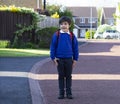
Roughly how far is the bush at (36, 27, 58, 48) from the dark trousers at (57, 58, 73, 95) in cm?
2169

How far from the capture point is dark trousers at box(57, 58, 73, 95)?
10570 mm

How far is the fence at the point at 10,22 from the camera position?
33438 mm

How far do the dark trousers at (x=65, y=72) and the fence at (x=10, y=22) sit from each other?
22981 millimetres

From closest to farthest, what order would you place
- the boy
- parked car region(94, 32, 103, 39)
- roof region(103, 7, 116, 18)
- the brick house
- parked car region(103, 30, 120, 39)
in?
1. the boy
2. the brick house
3. parked car region(103, 30, 120, 39)
4. parked car region(94, 32, 103, 39)
5. roof region(103, 7, 116, 18)

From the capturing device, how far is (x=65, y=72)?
35.1 feet

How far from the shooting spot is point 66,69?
419 inches

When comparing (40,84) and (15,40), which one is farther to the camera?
(15,40)

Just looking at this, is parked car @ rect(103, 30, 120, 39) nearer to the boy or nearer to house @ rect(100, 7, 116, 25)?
house @ rect(100, 7, 116, 25)

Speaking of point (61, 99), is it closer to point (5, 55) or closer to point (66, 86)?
point (66, 86)

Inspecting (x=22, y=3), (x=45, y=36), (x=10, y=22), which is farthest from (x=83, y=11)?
(x=45, y=36)

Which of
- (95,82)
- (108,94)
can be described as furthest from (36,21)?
(108,94)

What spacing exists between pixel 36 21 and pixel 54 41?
23.1m

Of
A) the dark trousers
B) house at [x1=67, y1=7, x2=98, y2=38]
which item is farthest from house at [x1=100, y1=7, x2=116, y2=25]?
the dark trousers

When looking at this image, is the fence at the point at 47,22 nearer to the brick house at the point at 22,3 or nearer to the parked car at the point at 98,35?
the brick house at the point at 22,3
